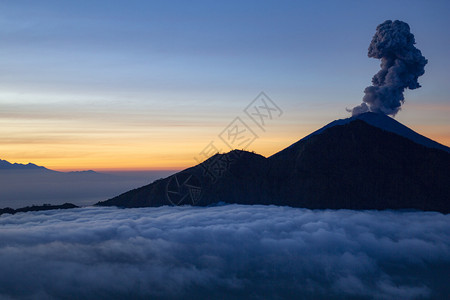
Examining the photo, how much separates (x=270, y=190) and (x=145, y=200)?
31.0m

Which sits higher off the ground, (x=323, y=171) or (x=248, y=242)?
(x=323, y=171)

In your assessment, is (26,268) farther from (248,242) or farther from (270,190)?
(270,190)

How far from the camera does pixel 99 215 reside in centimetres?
10006

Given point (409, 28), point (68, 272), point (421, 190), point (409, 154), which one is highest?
point (409, 28)

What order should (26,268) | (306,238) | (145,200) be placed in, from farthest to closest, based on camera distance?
(145,200)
(306,238)
(26,268)

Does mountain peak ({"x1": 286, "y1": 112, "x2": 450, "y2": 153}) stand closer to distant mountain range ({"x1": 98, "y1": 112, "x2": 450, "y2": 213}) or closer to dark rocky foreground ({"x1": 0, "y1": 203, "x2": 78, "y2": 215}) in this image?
distant mountain range ({"x1": 98, "y1": 112, "x2": 450, "y2": 213})

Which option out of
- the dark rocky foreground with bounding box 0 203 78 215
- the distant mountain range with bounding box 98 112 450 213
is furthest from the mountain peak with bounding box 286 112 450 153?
the dark rocky foreground with bounding box 0 203 78 215

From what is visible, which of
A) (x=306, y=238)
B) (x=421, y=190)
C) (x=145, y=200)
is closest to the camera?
(x=421, y=190)

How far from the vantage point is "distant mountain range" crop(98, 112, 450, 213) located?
90.2 metres

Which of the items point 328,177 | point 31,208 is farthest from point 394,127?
point 31,208

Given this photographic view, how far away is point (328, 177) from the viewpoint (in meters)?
93.6

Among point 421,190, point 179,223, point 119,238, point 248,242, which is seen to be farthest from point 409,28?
point 119,238

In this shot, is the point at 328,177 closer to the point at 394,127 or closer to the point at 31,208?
the point at 394,127

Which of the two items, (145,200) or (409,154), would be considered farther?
(145,200)
